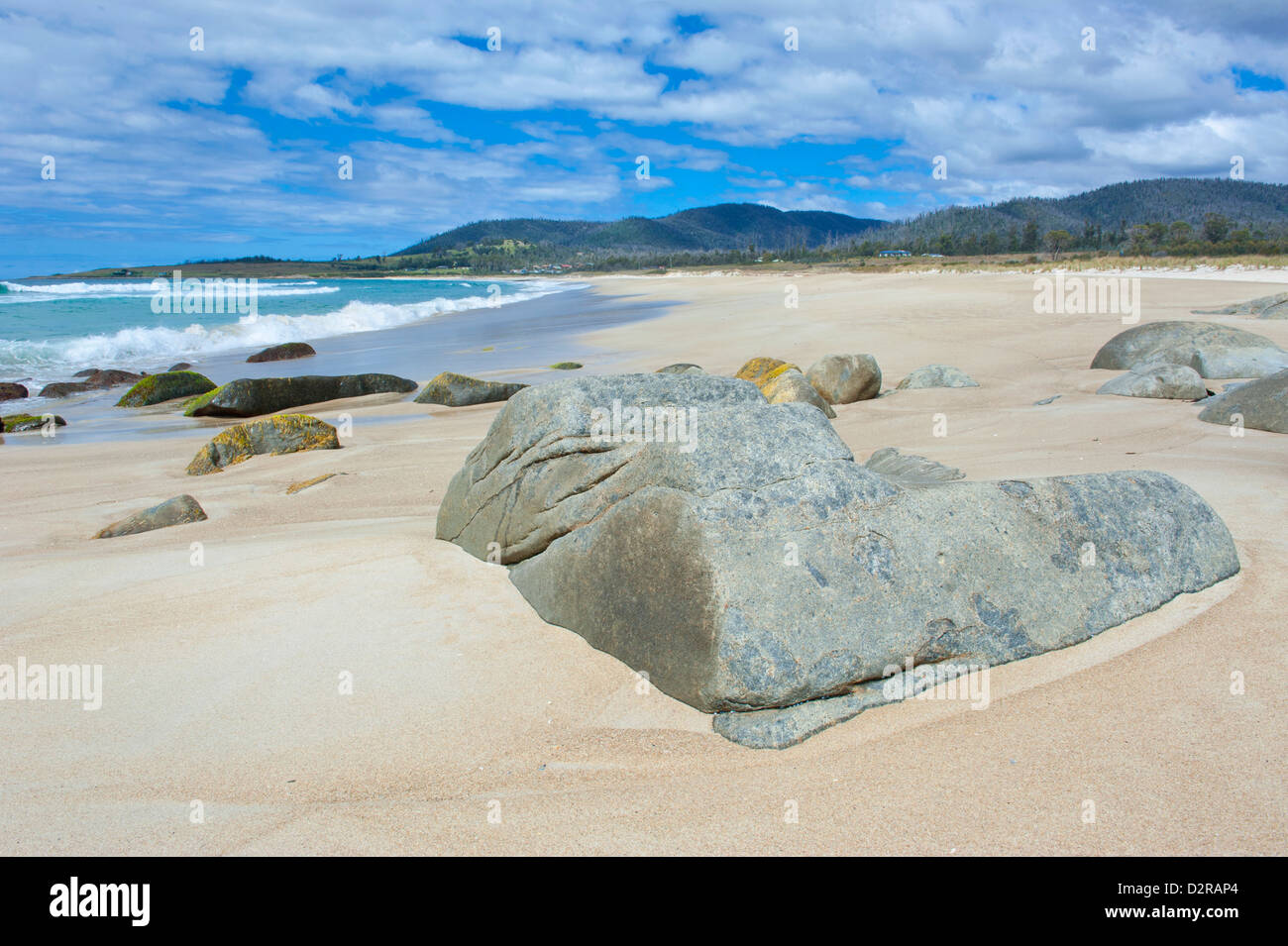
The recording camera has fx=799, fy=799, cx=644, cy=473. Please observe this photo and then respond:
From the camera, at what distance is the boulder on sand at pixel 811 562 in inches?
112

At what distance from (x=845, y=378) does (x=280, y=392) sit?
891 centimetres

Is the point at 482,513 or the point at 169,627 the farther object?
the point at 482,513

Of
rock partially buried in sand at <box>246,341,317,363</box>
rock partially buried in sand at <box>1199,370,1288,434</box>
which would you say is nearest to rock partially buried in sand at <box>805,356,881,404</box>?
rock partially buried in sand at <box>1199,370,1288,434</box>

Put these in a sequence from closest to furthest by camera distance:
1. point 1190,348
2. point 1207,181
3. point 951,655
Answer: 1. point 951,655
2. point 1190,348
3. point 1207,181

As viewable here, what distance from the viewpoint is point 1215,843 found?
2.19m

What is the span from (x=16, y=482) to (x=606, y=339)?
13.9 m

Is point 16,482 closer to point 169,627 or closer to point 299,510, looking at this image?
point 299,510

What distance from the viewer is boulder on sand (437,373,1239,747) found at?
2.86 metres

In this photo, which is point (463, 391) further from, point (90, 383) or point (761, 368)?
point (90, 383)

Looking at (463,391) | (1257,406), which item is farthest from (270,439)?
(1257,406)
